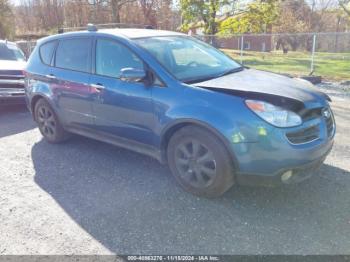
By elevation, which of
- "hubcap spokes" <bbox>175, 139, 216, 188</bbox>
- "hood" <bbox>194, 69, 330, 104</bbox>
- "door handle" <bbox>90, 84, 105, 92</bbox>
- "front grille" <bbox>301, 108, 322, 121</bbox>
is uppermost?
"hood" <bbox>194, 69, 330, 104</bbox>

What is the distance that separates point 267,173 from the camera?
3.03m

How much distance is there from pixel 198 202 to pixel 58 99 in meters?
2.74

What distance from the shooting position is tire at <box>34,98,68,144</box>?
5121mm

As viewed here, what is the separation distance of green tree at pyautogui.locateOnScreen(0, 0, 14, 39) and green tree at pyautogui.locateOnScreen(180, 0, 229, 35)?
20258 mm

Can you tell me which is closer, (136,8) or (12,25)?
(12,25)

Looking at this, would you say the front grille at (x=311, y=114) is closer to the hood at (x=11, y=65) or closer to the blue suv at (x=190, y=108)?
the blue suv at (x=190, y=108)

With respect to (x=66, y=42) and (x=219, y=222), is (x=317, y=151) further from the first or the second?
(x=66, y=42)

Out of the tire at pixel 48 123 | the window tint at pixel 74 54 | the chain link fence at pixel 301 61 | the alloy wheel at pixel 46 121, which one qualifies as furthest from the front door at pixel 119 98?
the chain link fence at pixel 301 61

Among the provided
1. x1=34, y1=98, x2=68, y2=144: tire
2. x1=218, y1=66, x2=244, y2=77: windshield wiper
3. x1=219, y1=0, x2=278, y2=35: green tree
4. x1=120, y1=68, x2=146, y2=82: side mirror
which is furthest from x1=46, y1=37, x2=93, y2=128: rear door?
x1=219, y1=0, x2=278, y2=35: green tree

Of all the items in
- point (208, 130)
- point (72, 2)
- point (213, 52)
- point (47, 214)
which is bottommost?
point (47, 214)

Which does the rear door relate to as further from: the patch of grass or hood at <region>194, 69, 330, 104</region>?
the patch of grass

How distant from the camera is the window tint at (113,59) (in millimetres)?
3854

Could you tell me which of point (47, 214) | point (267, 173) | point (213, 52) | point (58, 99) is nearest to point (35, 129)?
point (58, 99)

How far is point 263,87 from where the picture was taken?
3.29m
